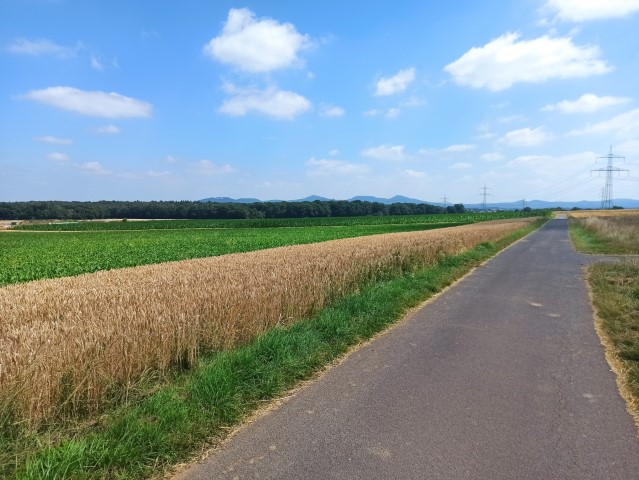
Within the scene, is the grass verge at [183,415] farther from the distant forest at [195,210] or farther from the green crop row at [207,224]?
the distant forest at [195,210]

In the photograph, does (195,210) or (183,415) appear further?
(195,210)

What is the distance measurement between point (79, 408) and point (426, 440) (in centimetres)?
350

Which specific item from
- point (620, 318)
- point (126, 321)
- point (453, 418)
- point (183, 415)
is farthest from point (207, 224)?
point (453, 418)

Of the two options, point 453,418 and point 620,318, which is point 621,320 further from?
point 453,418

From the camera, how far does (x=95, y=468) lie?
3.07m

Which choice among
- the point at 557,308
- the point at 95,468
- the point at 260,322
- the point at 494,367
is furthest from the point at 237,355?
the point at 557,308

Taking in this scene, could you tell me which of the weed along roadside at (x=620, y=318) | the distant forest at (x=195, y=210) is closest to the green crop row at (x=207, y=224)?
the distant forest at (x=195, y=210)

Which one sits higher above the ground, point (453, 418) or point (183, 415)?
point (183, 415)

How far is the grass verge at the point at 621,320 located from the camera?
5.01 meters

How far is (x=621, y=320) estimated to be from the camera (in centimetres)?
775

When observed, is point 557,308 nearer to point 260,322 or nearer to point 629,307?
point 629,307

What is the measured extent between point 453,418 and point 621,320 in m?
5.95

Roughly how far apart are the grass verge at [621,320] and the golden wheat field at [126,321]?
16.7 ft

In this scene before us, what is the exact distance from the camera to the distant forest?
421 feet
